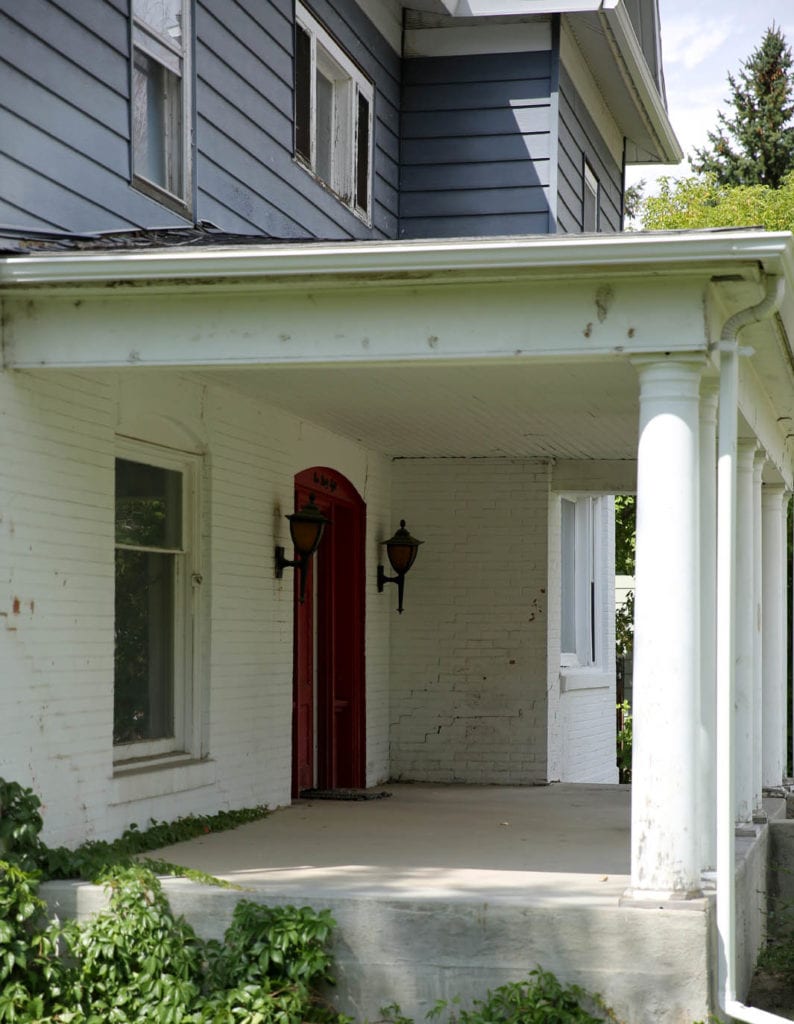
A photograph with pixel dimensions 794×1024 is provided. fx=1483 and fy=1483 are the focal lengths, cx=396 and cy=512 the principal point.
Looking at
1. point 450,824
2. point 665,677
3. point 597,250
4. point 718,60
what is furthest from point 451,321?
point 718,60

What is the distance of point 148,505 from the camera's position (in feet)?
28.2

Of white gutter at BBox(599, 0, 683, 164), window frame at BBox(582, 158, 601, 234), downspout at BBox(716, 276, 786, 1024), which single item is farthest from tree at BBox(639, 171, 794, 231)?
downspout at BBox(716, 276, 786, 1024)

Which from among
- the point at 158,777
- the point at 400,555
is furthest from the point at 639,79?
the point at 158,777

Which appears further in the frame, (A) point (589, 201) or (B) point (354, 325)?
(A) point (589, 201)

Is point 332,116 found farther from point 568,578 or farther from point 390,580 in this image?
point 568,578

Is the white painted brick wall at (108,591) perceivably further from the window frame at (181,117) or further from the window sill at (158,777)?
the window frame at (181,117)

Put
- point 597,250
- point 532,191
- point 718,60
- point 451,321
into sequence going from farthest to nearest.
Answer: point 718,60
point 532,191
point 451,321
point 597,250

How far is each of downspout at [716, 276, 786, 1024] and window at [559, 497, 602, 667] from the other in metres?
7.73

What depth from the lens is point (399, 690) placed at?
13023mm

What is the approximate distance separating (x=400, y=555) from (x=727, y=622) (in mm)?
6222

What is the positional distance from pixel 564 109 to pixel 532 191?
0.97 m

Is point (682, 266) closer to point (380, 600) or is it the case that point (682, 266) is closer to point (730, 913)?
point (730, 913)

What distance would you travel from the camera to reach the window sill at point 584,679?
13877mm

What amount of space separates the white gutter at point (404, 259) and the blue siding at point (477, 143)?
6.37m
